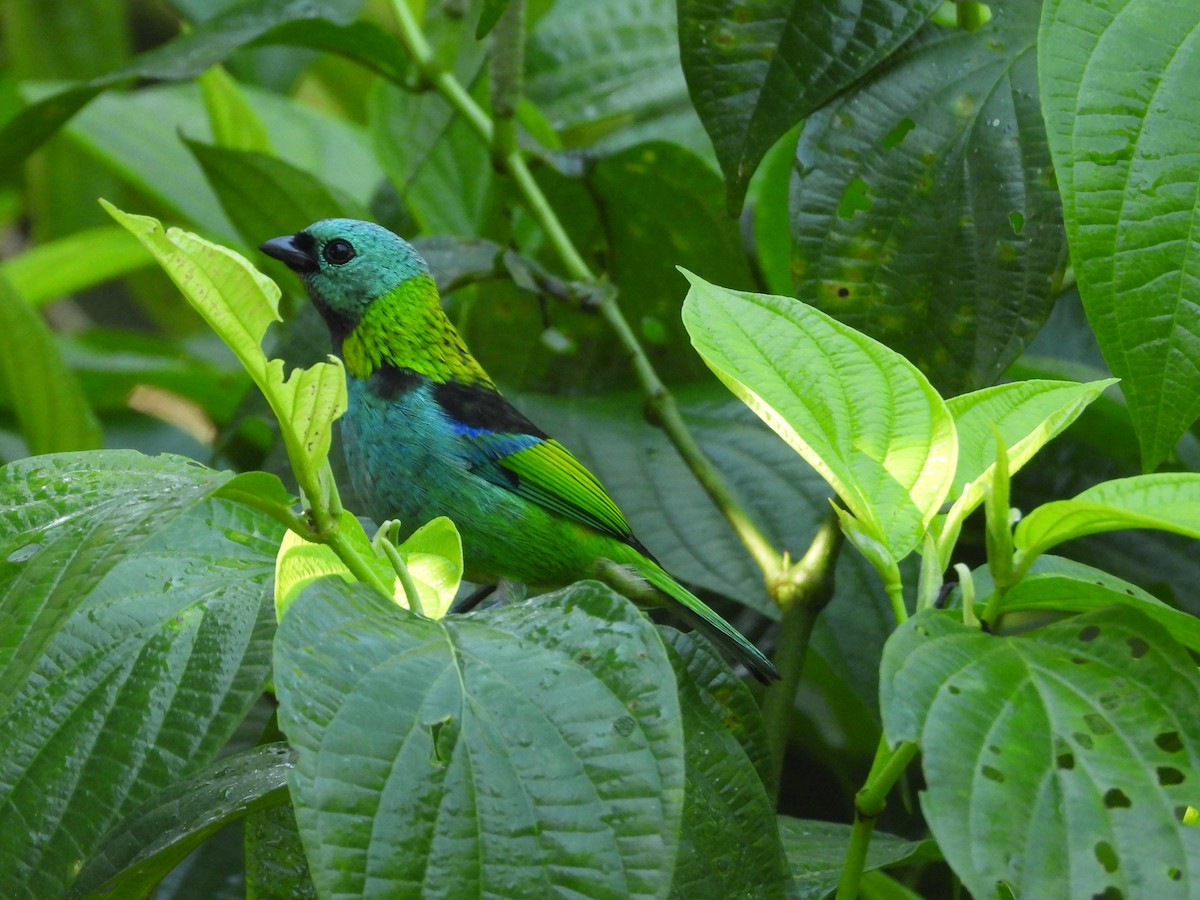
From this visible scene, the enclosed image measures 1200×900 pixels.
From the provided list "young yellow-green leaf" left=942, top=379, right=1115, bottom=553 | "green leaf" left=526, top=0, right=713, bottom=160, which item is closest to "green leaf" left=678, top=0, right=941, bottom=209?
"young yellow-green leaf" left=942, top=379, right=1115, bottom=553

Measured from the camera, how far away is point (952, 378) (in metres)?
1.69

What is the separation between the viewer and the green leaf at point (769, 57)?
1.61 metres

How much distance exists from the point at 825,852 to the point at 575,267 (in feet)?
3.99

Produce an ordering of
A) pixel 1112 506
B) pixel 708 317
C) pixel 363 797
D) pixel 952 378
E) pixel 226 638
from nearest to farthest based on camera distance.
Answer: pixel 363 797, pixel 1112 506, pixel 708 317, pixel 226 638, pixel 952 378

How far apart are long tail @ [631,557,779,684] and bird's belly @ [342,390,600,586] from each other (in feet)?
0.53

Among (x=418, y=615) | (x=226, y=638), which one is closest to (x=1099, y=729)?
(x=418, y=615)

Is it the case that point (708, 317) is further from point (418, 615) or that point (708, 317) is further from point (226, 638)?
point (226, 638)

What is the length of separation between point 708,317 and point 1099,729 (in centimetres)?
52

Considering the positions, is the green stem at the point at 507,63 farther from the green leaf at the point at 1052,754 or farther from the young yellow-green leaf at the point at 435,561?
the green leaf at the point at 1052,754

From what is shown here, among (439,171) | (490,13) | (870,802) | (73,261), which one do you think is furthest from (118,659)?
(73,261)

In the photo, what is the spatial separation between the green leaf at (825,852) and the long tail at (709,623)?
0.25 metres

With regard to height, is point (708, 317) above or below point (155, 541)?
above

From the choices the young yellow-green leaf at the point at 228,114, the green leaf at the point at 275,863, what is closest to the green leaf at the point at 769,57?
the green leaf at the point at 275,863

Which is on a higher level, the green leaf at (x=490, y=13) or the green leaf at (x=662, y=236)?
the green leaf at (x=490, y=13)
